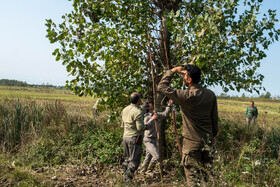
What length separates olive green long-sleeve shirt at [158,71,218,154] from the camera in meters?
3.67

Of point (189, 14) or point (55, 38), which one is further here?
point (189, 14)

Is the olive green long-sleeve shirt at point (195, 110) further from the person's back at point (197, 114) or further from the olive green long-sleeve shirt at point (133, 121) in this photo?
the olive green long-sleeve shirt at point (133, 121)

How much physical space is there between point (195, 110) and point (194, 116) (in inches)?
4.3

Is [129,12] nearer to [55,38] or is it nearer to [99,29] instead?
[99,29]

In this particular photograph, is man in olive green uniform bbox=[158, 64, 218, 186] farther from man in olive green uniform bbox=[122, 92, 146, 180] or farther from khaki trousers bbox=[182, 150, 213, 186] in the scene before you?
man in olive green uniform bbox=[122, 92, 146, 180]

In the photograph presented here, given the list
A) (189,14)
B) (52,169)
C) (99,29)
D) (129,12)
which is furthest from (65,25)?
(52,169)

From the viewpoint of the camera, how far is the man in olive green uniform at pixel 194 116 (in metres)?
3.68

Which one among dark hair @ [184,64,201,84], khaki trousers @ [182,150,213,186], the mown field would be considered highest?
dark hair @ [184,64,201,84]

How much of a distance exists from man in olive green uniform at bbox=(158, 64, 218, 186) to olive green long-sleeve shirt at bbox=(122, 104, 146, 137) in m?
1.96

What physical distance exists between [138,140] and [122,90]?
1658 mm

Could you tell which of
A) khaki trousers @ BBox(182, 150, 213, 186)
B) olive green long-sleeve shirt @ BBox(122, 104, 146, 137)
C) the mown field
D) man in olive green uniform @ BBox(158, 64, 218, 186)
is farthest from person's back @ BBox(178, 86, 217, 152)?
olive green long-sleeve shirt @ BBox(122, 104, 146, 137)

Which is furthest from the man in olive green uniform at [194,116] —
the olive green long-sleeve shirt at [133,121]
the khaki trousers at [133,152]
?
the khaki trousers at [133,152]

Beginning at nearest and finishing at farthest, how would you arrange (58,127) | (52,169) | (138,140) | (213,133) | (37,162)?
1. (213,133)
2. (138,140)
3. (52,169)
4. (37,162)
5. (58,127)

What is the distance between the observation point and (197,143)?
3.77m
